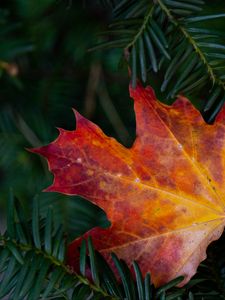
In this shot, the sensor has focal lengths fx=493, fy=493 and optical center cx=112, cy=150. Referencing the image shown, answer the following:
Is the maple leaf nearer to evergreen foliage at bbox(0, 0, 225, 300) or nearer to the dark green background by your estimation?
evergreen foliage at bbox(0, 0, 225, 300)

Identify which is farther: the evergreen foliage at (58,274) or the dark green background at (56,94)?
the dark green background at (56,94)

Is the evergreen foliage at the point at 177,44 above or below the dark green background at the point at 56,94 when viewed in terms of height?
above

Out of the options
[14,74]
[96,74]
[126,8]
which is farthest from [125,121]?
[126,8]

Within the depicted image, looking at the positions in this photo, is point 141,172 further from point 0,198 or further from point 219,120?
point 0,198

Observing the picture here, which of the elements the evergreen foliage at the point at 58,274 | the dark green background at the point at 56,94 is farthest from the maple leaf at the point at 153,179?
the dark green background at the point at 56,94

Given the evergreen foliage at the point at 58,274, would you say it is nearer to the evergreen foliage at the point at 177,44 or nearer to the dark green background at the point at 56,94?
the evergreen foliage at the point at 177,44

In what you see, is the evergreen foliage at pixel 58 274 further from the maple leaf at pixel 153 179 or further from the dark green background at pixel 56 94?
the dark green background at pixel 56 94
